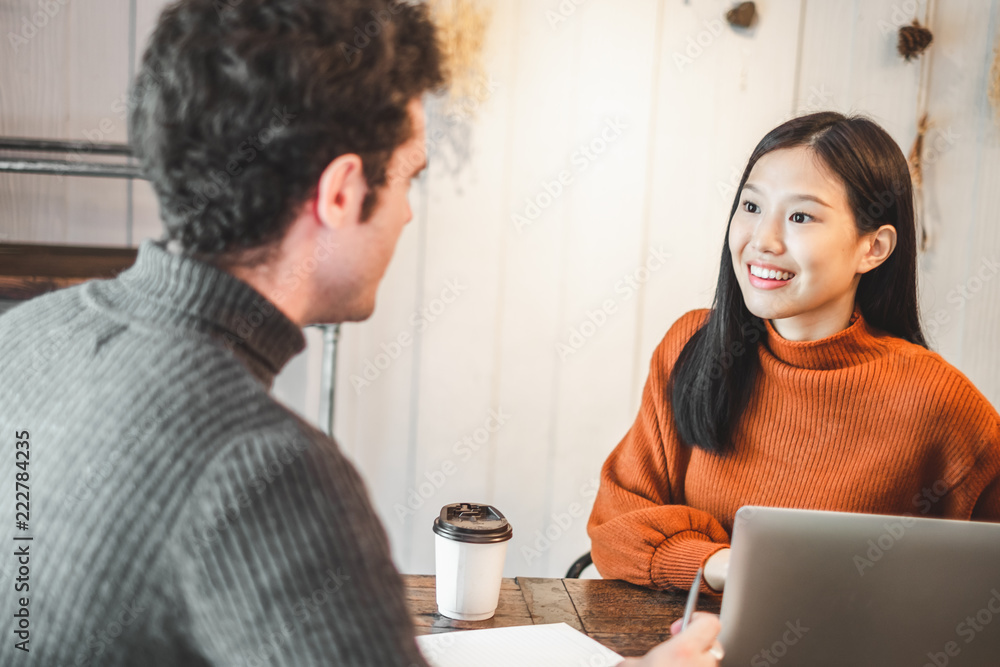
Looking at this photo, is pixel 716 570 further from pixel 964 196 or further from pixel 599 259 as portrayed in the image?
pixel 964 196

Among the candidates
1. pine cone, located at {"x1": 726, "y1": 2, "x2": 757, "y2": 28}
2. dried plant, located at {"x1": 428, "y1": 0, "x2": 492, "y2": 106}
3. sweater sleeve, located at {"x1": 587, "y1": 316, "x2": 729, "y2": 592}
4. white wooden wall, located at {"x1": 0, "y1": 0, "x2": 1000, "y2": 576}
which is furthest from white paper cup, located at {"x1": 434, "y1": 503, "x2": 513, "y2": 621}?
pine cone, located at {"x1": 726, "y1": 2, "x2": 757, "y2": 28}

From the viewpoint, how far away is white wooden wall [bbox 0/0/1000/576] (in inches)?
94.2

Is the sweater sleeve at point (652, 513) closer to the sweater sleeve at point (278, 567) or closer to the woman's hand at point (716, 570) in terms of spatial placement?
the woman's hand at point (716, 570)

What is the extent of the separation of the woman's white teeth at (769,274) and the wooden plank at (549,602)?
2.09 ft

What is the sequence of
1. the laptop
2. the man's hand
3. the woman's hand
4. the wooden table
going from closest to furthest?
1. the man's hand
2. the laptop
3. the wooden table
4. the woman's hand

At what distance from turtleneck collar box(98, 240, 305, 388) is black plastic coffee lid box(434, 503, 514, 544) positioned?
1.56 feet

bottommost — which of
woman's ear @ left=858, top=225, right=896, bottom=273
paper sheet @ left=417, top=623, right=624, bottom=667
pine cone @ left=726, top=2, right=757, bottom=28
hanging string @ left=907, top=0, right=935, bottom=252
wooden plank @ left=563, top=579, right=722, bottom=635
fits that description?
wooden plank @ left=563, top=579, right=722, bottom=635

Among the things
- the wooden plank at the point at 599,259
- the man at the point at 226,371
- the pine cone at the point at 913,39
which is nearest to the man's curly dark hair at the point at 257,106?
the man at the point at 226,371

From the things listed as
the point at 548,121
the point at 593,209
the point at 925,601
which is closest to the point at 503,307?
the point at 593,209

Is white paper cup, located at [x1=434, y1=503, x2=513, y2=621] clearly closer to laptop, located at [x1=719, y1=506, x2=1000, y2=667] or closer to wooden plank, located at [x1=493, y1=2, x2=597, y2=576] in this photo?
laptop, located at [x1=719, y1=506, x2=1000, y2=667]

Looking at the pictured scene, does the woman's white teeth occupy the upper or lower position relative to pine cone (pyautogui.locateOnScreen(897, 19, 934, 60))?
lower

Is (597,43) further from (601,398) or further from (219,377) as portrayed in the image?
(219,377)

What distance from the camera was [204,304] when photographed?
708 millimetres

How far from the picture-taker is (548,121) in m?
2.40
